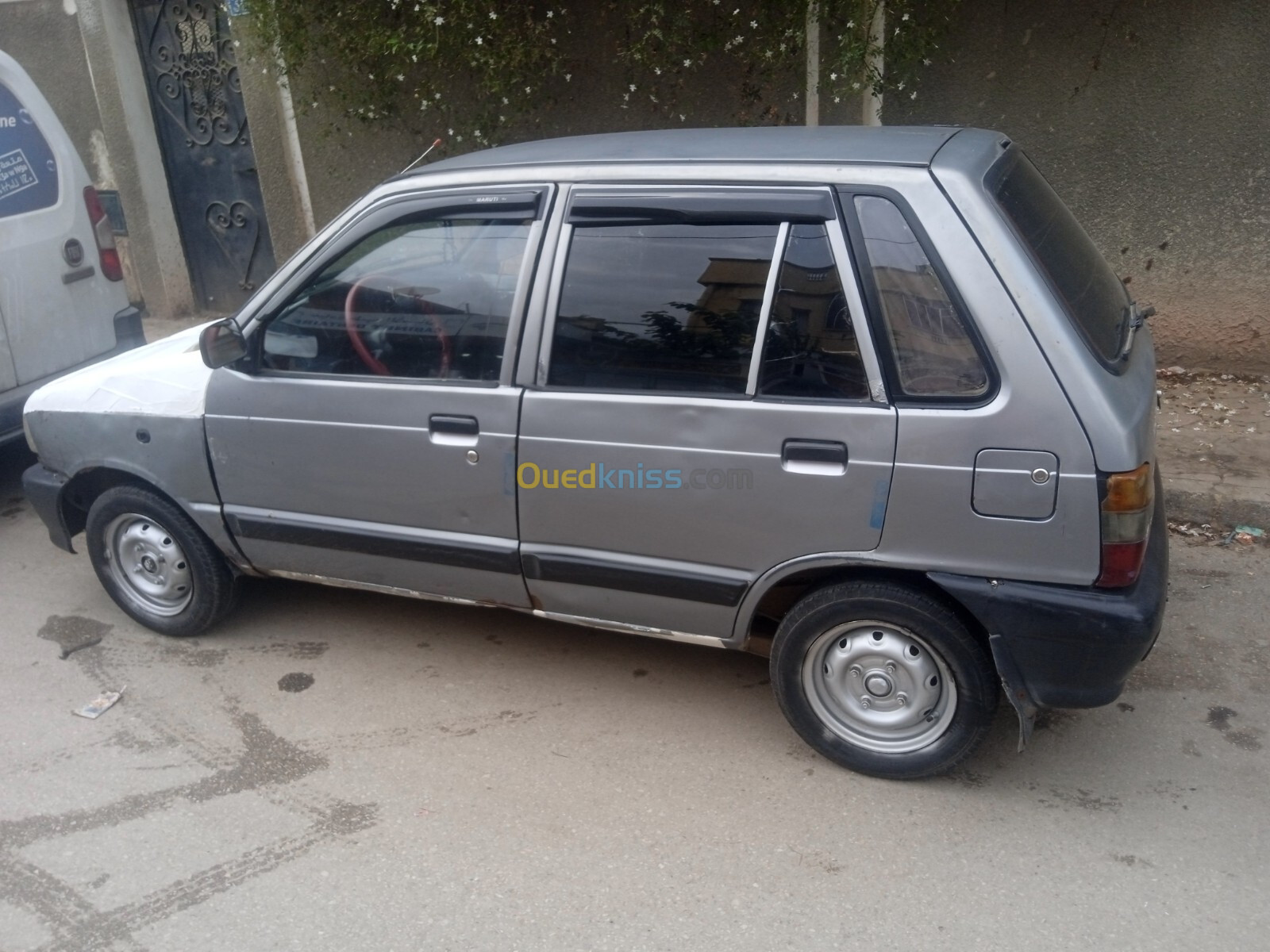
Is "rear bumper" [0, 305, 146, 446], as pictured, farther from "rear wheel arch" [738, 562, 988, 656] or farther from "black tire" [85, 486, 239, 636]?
"rear wheel arch" [738, 562, 988, 656]

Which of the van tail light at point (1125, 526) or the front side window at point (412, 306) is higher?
the front side window at point (412, 306)

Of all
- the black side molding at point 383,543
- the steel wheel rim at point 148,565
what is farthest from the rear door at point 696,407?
the steel wheel rim at point 148,565

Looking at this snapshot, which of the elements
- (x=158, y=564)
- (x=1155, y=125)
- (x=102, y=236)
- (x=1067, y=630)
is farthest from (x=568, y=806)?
(x=1155, y=125)

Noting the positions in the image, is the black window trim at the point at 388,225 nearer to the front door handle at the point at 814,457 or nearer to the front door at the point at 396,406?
the front door at the point at 396,406

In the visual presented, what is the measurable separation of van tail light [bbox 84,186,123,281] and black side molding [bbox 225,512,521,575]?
2730 mm

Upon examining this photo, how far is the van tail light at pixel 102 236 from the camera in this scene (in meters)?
5.78

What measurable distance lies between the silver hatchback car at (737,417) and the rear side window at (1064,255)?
0.02m

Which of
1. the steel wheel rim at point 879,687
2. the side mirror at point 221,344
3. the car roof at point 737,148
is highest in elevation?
the car roof at point 737,148

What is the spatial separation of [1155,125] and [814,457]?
4263 mm

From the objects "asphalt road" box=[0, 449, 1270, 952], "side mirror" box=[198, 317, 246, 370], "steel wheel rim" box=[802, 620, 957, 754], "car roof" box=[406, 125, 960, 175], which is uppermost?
"car roof" box=[406, 125, 960, 175]

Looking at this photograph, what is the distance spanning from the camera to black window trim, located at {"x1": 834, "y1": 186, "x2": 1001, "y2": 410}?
2789 mm

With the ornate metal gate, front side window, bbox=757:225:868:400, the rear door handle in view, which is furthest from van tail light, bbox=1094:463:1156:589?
the ornate metal gate

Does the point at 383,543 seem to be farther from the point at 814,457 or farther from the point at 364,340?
the point at 814,457

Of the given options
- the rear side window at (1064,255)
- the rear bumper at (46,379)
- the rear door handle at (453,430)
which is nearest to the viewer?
the rear side window at (1064,255)
